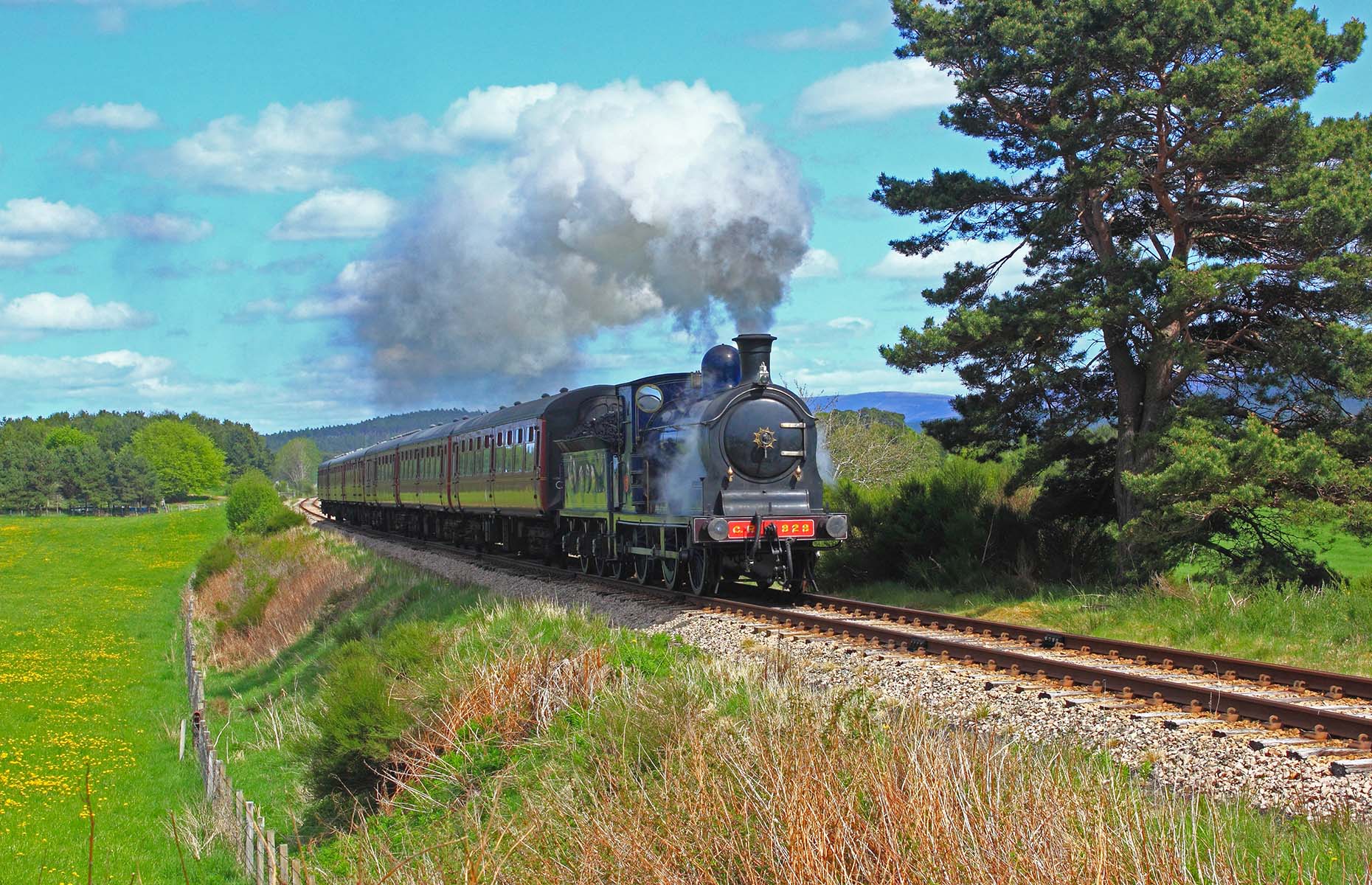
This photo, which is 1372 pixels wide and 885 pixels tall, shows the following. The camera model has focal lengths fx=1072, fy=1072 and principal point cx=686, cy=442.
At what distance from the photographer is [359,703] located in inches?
444

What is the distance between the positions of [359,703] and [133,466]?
151m

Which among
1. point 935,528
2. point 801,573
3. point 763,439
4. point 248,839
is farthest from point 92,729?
point 935,528

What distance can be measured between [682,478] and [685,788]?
393 inches

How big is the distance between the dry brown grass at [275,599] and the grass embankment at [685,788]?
15.3m

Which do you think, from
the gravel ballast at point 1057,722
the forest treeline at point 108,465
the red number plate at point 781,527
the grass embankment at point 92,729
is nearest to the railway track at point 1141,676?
the gravel ballast at point 1057,722

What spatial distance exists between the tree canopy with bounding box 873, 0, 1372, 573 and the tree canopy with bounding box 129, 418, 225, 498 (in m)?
159

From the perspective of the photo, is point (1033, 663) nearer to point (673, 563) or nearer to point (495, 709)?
point (495, 709)

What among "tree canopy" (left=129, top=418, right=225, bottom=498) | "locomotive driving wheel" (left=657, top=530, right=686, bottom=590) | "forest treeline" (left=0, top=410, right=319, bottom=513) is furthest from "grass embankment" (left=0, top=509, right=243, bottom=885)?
"tree canopy" (left=129, top=418, right=225, bottom=498)

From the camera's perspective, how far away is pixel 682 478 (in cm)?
1545

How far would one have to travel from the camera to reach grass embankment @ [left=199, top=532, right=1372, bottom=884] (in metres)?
4.31

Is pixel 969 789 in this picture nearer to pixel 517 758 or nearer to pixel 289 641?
pixel 517 758

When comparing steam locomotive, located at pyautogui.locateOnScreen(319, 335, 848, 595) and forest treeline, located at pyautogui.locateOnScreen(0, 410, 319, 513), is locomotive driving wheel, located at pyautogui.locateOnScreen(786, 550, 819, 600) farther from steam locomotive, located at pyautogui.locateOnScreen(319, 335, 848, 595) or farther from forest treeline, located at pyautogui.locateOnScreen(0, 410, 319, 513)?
forest treeline, located at pyautogui.locateOnScreen(0, 410, 319, 513)

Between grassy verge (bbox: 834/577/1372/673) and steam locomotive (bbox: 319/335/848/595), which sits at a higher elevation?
steam locomotive (bbox: 319/335/848/595)

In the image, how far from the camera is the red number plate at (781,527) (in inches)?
569
